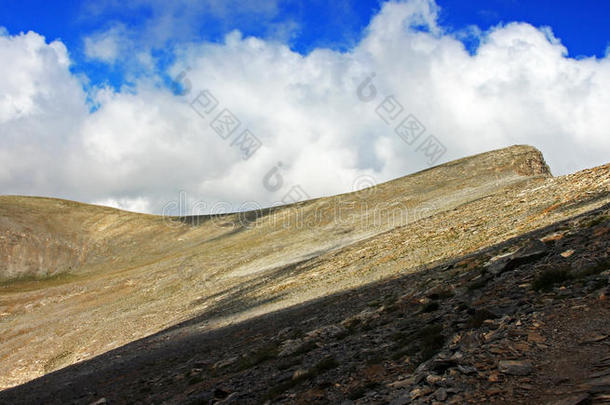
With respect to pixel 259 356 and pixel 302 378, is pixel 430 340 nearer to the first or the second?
pixel 302 378

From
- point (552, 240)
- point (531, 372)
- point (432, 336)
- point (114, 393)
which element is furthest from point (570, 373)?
point (114, 393)

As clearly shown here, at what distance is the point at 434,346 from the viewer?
984 cm

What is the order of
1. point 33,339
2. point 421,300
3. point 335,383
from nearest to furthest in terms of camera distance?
point 335,383
point 421,300
point 33,339

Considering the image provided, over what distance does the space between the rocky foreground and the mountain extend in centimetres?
6

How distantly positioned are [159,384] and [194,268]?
4455 centimetres

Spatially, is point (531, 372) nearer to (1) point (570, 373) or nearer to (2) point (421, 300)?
(1) point (570, 373)

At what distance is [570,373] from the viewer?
697 centimetres

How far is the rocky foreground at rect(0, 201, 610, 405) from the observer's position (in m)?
7.48

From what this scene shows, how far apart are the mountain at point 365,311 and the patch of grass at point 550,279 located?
4 centimetres

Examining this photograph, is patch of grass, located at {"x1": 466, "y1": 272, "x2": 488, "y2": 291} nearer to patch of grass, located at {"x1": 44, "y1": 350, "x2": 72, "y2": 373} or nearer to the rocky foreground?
the rocky foreground

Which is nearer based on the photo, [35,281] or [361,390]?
[361,390]

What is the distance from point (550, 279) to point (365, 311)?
677 centimetres

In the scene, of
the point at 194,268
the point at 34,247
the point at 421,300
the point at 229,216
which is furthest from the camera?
the point at 229,216

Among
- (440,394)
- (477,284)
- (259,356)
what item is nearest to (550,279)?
(477,284)
